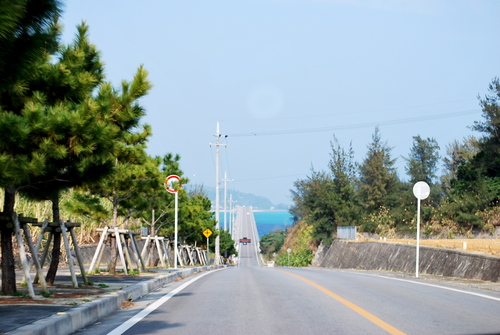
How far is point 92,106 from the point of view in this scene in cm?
1088

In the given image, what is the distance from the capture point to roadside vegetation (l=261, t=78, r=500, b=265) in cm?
4272

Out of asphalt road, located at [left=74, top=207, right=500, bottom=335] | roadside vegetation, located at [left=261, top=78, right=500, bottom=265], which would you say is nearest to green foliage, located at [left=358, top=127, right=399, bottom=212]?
roadside vegetation, located at [left=261, top=78, right=500, bottom=265]

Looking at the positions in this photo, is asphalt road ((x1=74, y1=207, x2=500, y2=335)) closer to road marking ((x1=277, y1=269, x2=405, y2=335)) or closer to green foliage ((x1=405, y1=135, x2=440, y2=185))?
road marking ((x1=277, y1=269, x2=405, y2=335))

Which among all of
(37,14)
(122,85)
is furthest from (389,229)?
(37,14)

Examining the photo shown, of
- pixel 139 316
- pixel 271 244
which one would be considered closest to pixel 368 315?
pixel 139 316

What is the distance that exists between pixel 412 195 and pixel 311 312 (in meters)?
50.1

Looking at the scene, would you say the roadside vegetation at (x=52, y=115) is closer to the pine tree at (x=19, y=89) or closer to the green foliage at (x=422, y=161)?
the pine tree at (x=19, y=89)

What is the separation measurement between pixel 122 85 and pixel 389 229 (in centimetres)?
4557

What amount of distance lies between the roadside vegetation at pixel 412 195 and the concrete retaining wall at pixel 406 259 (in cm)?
419

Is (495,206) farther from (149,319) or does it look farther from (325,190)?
(149,319)

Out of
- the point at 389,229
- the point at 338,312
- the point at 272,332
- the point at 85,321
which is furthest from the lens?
the point at 389,229

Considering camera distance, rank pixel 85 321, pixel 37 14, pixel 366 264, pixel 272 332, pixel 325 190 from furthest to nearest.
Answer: pixel 325 190 < pixel 366 264 < pixel 85 321 < pixel 272 332 < pixel 37 14

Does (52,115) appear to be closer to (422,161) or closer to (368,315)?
(368,315)

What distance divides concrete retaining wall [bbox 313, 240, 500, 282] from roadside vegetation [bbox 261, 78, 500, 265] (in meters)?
4.19
